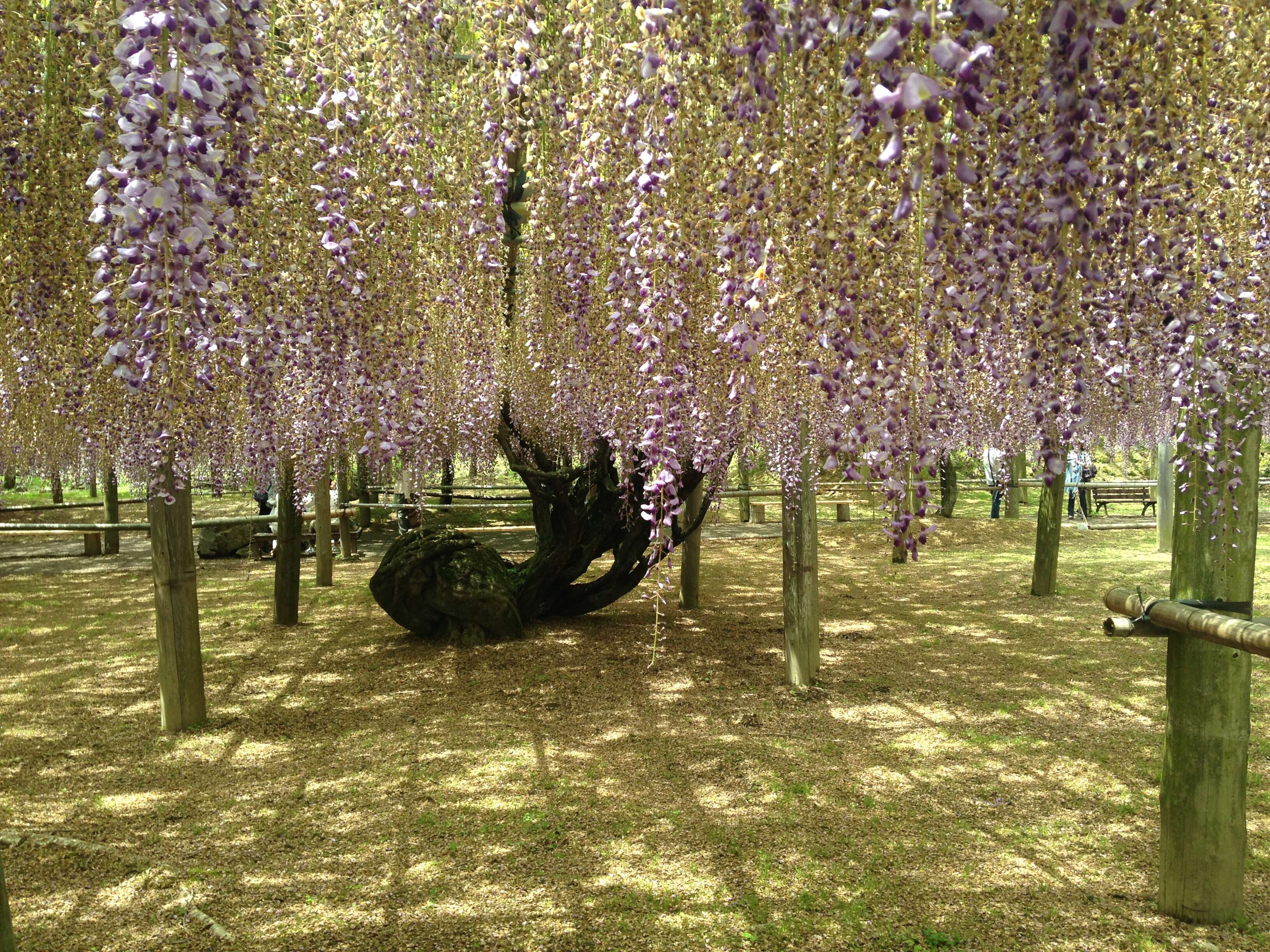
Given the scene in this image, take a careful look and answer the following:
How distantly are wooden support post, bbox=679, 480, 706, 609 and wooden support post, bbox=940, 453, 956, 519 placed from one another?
6.69 metres

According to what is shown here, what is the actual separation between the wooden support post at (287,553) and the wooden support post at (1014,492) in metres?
10.8

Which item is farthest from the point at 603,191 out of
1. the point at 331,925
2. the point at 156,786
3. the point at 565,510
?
the point at 565,510

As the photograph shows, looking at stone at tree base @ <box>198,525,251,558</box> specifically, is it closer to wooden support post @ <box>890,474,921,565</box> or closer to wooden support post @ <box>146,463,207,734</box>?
wooden support post @ <box>146,463,207,734</box>

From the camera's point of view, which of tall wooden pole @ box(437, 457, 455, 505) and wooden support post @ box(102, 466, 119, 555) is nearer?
wooden support post @ box(102, 466, 119, 555)

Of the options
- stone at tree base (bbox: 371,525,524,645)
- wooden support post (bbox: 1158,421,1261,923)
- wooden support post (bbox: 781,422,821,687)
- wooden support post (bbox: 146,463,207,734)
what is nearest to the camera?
wooden support post (bbox: 1158,421,1261,923)

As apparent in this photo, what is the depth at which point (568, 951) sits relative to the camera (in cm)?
324

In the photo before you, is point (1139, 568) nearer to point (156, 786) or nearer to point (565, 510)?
point (565, 510)

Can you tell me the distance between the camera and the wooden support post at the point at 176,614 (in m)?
5.52

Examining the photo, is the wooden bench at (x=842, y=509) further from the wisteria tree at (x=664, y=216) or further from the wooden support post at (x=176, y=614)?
the wooden support post at (x=176, y=614)

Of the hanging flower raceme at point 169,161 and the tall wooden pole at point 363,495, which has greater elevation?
the hanging flower raceme at point 169,161

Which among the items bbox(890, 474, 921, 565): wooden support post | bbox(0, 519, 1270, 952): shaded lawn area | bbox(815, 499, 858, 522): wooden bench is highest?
bbox(890, 474, 921, 565): wooden support post

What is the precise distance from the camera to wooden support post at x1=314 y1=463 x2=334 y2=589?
9.63 meters

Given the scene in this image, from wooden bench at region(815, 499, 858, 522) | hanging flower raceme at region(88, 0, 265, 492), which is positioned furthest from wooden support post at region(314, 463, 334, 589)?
wooden bench at region(815, 499, 858, 522)

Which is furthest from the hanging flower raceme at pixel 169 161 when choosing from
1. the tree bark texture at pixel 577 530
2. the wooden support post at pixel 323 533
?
the wooden support post at pixel 323 533
